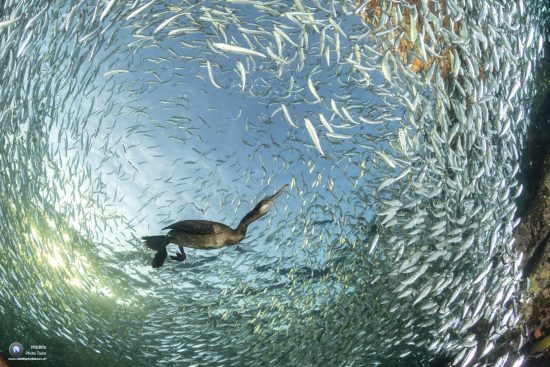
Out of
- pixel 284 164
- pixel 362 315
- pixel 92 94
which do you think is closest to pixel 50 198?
pixel 92 94

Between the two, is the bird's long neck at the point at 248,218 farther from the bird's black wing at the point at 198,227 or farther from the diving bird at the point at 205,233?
the bird's black wing at the point at 198,227

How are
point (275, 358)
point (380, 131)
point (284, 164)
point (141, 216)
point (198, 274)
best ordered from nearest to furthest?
point (380, 131) < point (284, 164) < point (141, 216) < point (198, 274) < point (275, 358)

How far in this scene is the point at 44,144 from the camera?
8.45 metres

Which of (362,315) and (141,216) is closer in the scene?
(141,216)

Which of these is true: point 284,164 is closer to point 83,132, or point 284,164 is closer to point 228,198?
point 228,198

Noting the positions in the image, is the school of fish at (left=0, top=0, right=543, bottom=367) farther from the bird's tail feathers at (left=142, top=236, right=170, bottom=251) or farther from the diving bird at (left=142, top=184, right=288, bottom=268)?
the bird's tail feathers at (left=142, top=236, right=170, bottom=251)

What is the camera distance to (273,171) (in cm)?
920

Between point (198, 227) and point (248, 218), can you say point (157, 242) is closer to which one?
point (198, 227)

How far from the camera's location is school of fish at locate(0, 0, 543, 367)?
5590 millimetres

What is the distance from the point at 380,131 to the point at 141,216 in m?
6.05

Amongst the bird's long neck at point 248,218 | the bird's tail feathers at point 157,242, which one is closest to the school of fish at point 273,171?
the bird's long neck at point 248,218

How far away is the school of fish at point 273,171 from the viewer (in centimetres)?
559

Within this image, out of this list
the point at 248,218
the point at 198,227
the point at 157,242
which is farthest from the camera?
A: the point at 157,242

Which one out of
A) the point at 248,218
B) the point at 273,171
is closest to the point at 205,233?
the point at 248,218
